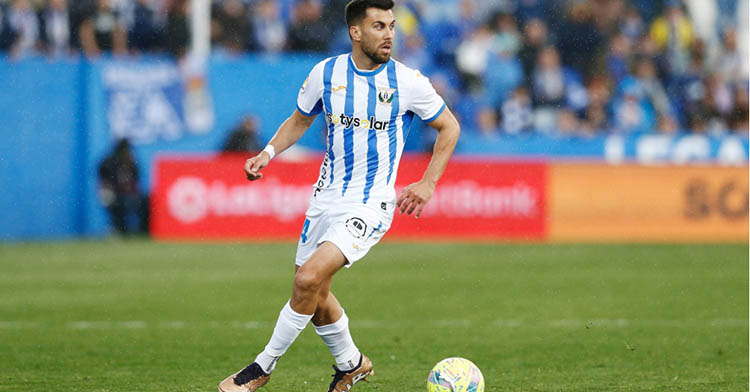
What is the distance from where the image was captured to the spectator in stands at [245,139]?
66.5 ft

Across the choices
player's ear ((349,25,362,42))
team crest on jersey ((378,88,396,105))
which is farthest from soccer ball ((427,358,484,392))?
player's ear ((349,25,362,42))

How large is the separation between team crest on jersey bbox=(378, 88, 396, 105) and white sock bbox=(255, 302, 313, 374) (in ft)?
4.48

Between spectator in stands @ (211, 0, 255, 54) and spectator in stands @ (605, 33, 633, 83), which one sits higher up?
spectator in stands @ (211, 0, 255, 54)

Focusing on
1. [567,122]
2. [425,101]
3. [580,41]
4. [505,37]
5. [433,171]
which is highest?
[505,37]

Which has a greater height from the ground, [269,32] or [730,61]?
[269,32]

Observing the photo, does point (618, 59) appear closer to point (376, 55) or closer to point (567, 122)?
point (567, 122)

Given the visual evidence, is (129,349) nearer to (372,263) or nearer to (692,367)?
(692,367)

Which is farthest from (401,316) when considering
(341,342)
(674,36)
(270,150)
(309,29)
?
(674,36)

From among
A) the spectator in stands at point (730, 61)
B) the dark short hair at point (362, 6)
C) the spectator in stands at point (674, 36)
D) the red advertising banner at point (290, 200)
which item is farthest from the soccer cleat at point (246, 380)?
the spectator in stands at point (730, 61)

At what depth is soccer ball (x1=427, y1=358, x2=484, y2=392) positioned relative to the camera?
6.55 metres

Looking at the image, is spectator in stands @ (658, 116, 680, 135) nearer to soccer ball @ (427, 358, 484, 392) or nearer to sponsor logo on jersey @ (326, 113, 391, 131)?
sponsor logo on jersey @ (326, 113, 391, 131)

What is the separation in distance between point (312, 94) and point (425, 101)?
72cm

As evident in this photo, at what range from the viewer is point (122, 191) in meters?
19.9

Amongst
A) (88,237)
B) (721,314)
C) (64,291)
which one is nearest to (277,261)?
(64,291)
